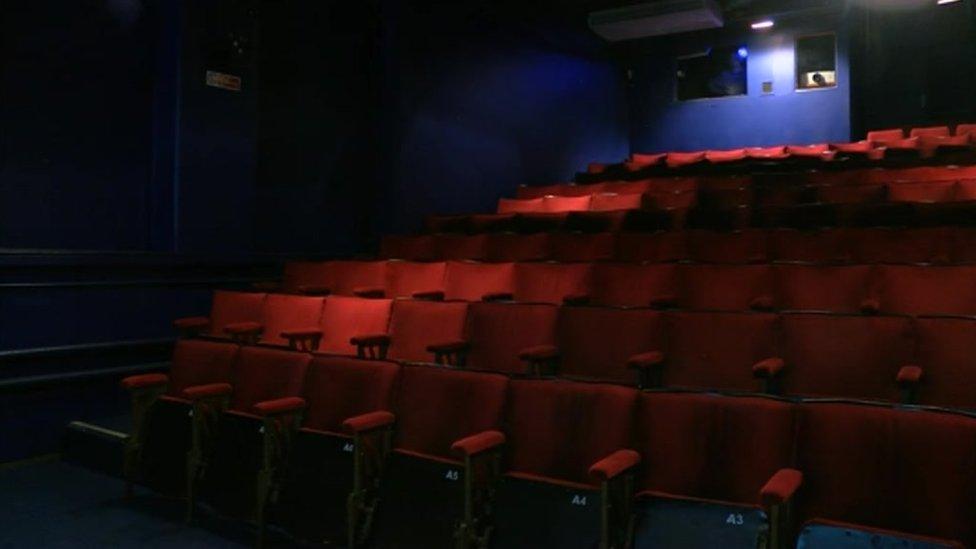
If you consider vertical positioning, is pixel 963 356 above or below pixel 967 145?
below

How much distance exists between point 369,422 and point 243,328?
0.35m

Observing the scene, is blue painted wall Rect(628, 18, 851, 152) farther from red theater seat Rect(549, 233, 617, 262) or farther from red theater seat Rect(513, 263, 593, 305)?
red theater seat Rect(513, 263, 593, 305)

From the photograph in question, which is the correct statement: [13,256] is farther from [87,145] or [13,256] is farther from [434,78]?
[434,78]

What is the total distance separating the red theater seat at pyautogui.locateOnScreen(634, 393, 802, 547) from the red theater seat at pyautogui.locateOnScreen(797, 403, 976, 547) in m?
0.02

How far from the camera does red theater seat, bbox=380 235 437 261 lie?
1151 mm


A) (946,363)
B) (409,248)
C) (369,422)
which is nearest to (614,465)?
(369,422)

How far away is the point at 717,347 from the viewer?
0.65 meters

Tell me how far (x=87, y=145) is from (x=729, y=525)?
2.95 feet

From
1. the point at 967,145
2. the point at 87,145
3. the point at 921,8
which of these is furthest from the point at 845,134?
the point at 87,145

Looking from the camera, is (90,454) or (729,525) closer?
(729,525)

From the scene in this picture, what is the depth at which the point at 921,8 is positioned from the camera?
2.02 metres

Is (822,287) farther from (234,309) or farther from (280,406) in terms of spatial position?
(234,309)

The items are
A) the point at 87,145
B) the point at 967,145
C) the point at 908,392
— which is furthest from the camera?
the point at 967,145

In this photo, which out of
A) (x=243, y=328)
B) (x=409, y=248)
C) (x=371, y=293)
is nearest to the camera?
(x=243, y=328)
